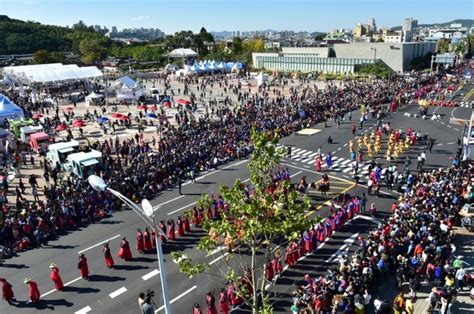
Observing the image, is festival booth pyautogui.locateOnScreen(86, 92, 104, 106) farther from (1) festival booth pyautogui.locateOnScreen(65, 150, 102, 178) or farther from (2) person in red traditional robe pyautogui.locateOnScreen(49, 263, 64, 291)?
(2) person in red traditional robe pyautogui.locateOnScreen(49, 263, 64, 291)

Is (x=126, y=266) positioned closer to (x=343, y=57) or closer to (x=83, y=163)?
(x=83, y=163)

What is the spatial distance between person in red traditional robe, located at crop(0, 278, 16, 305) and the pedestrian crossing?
23016 millimetres

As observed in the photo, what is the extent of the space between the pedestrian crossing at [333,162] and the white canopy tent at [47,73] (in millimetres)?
49933

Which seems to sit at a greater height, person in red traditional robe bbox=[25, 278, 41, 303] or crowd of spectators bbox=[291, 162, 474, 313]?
crowd of spectators bbox=[291, 162, 474, 313]

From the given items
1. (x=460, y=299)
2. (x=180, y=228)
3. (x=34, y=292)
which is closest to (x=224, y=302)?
(x=180, y=228)

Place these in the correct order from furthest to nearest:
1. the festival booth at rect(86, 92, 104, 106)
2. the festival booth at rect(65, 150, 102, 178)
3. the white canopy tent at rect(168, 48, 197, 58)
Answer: the white canopy tent at rect(168, 48, 197, 58)
the festival booth at rect(86, 92, 104, 106)
the festival booth at rect(65, 150, 102, 178)

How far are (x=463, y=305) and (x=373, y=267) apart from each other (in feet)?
11.4

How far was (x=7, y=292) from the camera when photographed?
52.5ft

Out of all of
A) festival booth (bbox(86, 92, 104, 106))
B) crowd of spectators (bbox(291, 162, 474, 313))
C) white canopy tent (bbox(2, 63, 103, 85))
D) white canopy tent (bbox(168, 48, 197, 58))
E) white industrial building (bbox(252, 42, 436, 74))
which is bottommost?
crowd of spectators (bbox(291, 162, 474, 313))

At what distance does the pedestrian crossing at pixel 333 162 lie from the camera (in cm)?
3108

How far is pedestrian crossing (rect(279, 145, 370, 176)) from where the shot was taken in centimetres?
3108

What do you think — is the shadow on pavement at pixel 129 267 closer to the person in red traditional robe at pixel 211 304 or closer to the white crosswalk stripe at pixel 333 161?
the person in red traditional robe at pixel 211 304

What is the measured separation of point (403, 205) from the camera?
2150 cm

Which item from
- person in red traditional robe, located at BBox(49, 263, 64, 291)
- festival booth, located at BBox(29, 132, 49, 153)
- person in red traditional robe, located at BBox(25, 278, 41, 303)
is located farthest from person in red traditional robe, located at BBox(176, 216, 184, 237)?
festival booth, located at BBox(29, 132, 49, 153)
